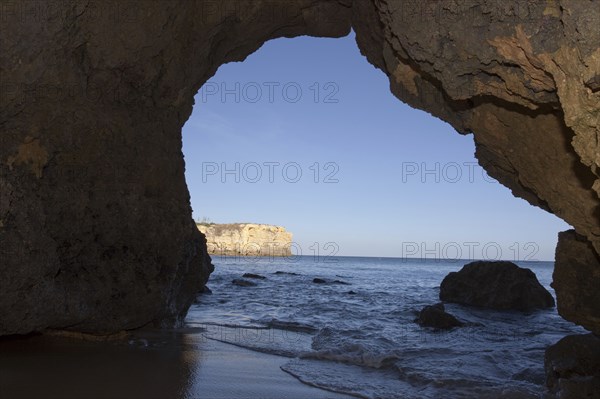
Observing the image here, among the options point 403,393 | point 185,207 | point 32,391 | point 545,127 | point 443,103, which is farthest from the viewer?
point 185,207

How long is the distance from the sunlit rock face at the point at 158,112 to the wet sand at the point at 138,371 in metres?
0.39

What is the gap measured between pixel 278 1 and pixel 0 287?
505cm

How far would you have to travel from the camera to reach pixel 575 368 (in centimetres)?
511

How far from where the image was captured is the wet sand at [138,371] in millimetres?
3941

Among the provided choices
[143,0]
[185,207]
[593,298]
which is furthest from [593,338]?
[143,0]

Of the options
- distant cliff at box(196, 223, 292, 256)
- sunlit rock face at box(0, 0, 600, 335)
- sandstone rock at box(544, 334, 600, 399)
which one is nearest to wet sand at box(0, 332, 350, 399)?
sunlit rock face at box(0, 0, 600, 335)

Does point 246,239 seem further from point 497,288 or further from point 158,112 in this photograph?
point 158,112

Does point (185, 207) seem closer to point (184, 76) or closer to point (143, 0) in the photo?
point (184, 76)

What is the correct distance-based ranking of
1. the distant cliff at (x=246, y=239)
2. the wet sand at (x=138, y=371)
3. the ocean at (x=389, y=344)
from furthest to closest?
1. the distant cliff at (x=246, y=239)
2. the ocean at (x=389, y=344)
3. the wet sand at (x=138, y=371)

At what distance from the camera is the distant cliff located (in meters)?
70.9

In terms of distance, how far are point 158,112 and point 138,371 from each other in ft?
11.5

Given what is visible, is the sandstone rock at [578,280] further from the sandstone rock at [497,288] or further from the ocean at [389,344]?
the sandstone rock at [497,288]

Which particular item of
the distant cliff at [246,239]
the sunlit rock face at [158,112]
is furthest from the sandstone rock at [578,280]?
the distant cliff at [246,239]

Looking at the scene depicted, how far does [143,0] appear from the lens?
17.9 feet
